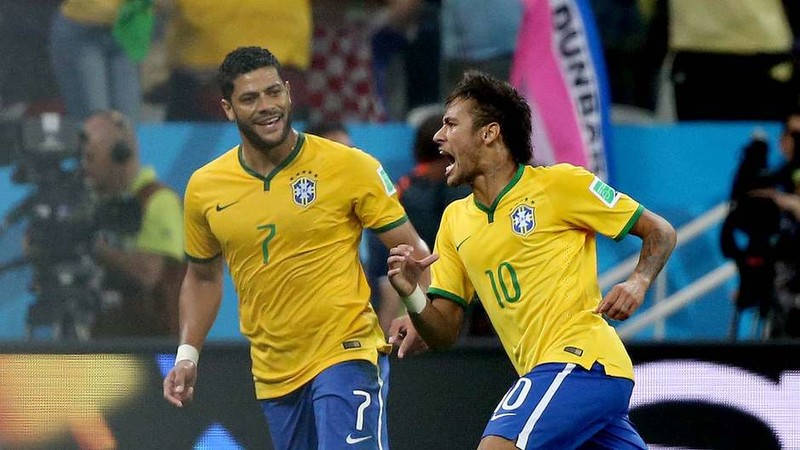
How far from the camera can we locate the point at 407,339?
6082 millimetres

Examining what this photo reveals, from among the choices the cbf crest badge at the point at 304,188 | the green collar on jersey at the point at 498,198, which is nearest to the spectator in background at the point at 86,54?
the cbf crest badge at the point at 304,188

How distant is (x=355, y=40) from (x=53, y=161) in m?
2.01

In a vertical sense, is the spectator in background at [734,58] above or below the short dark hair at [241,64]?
below

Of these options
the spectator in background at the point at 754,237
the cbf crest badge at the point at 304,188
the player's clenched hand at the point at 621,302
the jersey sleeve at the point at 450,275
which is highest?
the cbf crest badge at the point at 304,188

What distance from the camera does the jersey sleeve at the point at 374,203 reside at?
6367mm

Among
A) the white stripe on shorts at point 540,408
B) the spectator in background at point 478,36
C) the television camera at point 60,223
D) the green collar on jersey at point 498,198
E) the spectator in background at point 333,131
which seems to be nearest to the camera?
the white stripe on shorts at point 540,408

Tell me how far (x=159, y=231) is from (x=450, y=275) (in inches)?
135

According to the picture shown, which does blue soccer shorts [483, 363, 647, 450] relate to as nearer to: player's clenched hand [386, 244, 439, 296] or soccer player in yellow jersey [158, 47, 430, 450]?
player's clenched hand [386, 244, 439, 296]

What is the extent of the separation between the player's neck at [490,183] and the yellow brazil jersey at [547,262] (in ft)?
0.09

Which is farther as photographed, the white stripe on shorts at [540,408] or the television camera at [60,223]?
the television camera at [60,223]

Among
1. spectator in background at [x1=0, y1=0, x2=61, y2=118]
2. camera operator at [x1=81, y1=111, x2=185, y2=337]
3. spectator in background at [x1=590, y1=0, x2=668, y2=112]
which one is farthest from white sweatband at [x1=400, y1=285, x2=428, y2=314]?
spectator in background at [x1=590, y1=0, x2=668, y2=112]

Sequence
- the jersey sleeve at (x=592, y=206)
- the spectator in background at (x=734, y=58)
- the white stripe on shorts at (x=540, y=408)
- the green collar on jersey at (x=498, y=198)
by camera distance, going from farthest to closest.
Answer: the spectator in background at (x=734, y=58), the green collar on jersey at (x=498, y=198), the jersey sleeve at (x=592, y=206), the white stripe on shorts at (x=540, y=408)

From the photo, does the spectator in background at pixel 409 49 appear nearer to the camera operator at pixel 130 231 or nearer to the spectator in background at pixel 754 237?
the camera operator at pixel 130 231

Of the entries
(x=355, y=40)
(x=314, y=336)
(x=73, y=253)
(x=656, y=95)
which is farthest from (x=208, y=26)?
(x=314, y=336)
